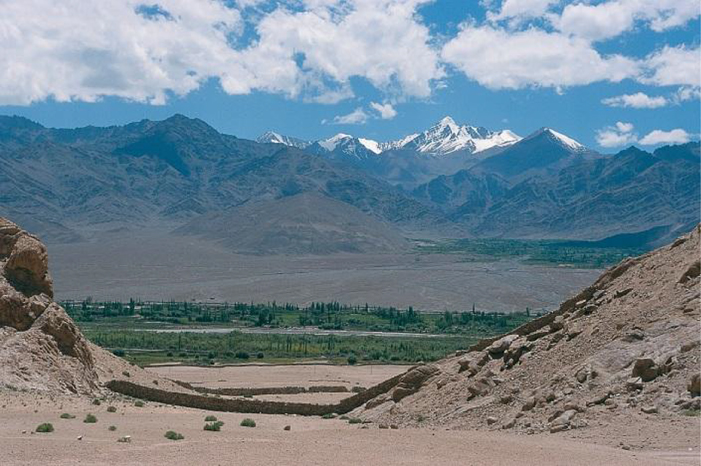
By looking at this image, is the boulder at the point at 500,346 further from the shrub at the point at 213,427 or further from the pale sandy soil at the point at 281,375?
the pale sandy soil at the point at 281,375

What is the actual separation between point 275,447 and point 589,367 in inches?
350

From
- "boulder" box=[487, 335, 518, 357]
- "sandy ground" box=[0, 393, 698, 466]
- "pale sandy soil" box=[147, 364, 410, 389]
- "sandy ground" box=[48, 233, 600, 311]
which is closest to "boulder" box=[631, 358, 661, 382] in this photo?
"sandy ground" box=[0, 393, 698, 466]

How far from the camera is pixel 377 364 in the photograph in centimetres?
7019

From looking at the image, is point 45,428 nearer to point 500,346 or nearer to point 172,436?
point 172,436

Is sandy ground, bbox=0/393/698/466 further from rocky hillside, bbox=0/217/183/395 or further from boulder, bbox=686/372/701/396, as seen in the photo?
rocky hillside, bbox=0/217/183/395

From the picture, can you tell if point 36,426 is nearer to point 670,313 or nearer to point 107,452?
point 107,452

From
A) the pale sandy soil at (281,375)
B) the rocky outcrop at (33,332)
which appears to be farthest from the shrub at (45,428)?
the pale sandy soil at (281,375)

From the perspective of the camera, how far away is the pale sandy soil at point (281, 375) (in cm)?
5272

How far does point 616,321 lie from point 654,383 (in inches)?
184

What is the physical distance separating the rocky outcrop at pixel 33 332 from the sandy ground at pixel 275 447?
4791mm

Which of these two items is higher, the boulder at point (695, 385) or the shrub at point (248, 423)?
the boulder at point (695, 385)

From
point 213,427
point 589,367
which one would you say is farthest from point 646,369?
point 213,427

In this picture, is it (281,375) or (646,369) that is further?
(281,375)

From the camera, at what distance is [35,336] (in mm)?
31359
